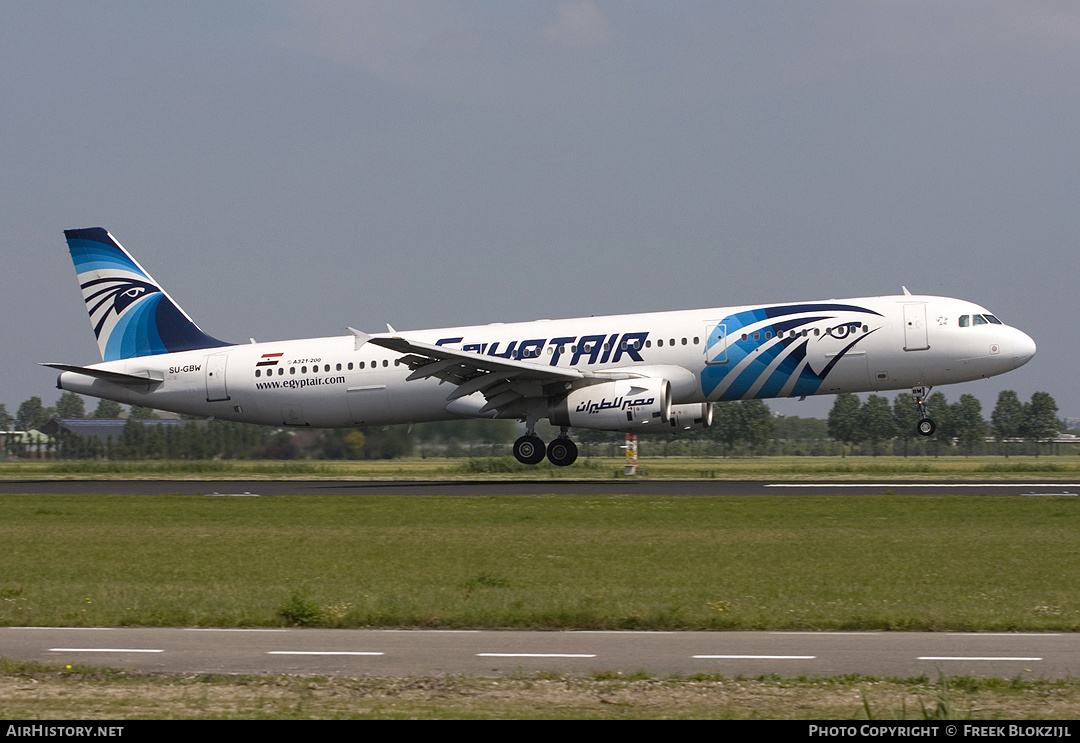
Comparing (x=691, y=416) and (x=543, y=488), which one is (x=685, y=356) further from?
(x=543, y=488)

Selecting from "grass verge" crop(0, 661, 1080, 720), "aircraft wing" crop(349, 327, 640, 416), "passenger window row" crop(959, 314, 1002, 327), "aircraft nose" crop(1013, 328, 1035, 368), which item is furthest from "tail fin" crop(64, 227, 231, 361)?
"grass verge" crop(0, 661, 1080, 720)

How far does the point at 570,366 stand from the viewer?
114 ft

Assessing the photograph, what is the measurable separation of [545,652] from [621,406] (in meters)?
22.8

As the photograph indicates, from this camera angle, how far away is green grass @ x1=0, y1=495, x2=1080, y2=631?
12.1 meters

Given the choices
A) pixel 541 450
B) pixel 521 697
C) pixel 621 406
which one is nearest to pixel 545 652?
pixel 521 697

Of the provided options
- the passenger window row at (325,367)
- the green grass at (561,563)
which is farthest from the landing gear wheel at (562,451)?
the green grass at (561,563)

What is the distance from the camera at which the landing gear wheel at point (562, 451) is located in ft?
118

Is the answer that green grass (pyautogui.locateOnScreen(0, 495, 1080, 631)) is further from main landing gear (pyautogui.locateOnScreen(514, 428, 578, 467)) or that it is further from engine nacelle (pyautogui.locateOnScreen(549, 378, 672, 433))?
main landing gear (pyautogui.locateOnScreen(514, 428, 578, 467))

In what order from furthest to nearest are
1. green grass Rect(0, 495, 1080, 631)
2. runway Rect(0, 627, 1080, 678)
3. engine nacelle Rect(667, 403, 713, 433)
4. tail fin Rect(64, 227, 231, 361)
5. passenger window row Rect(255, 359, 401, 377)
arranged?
tail fin Rect(64, 227, 231, 361) < passenger window row Rect(255, 359, 401, 377) < engine nacelle Rect(667, 403, 713, 433) < green grass Rect(0, 495, 1080, 631) < runway Rect(0, 627, 1080, 678)

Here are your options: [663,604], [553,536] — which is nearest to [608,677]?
[663,604]

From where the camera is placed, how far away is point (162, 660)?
9.88 m

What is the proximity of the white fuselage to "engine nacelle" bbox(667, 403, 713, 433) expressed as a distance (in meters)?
0.43
